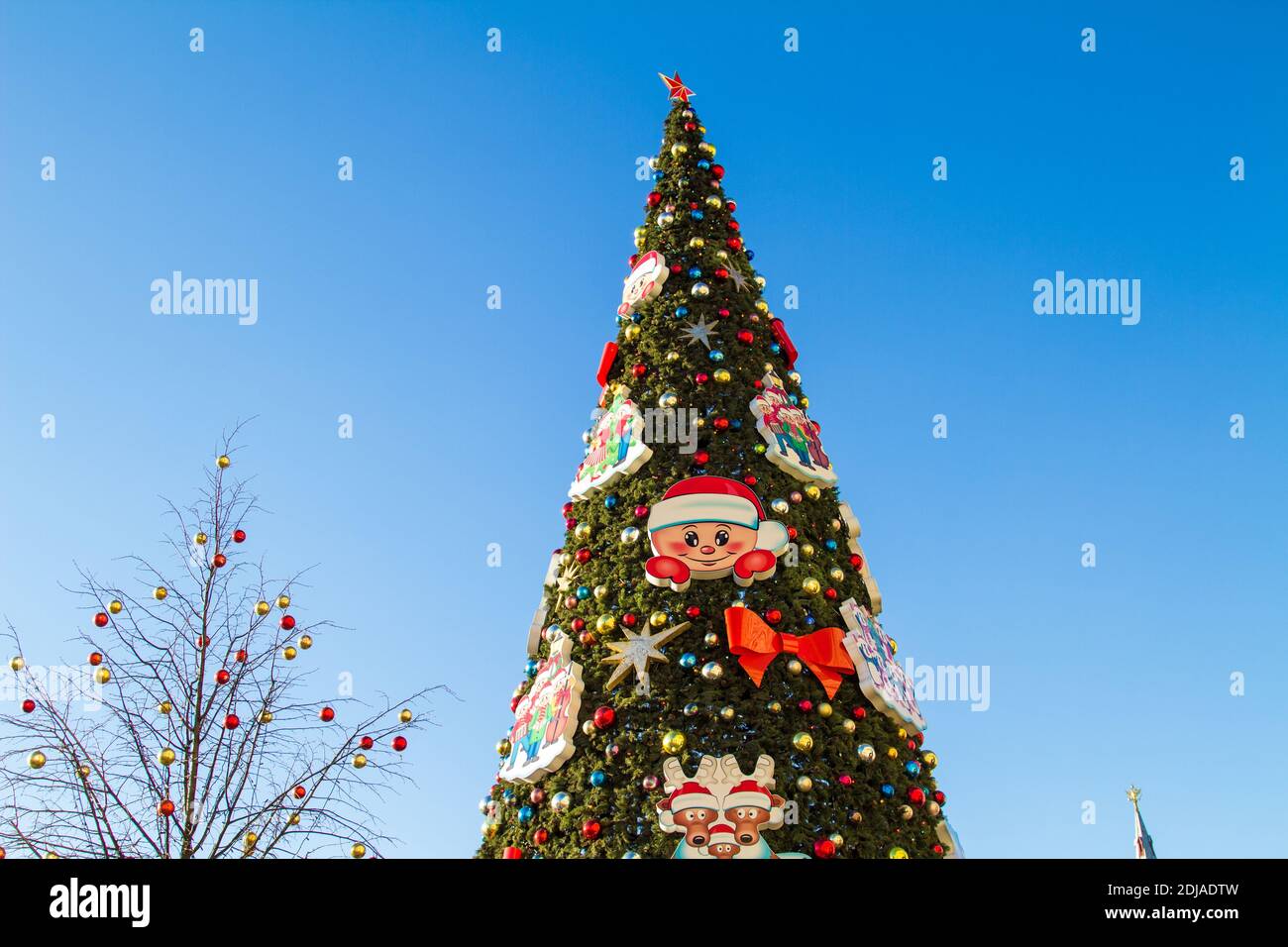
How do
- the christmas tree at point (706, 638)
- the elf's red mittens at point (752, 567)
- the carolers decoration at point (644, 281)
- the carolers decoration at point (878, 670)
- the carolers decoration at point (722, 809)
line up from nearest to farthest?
the carolers decoration at point (722, 809) → the christmas tree at point (706, 638) → the carolers decoration at point (878, 670) → the elf's red mittens at point (752, 567) → the carolers decoration at point (644, 281)

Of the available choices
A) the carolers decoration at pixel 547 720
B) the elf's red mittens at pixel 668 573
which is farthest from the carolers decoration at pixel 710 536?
the carolers decoration at pixel 547 720

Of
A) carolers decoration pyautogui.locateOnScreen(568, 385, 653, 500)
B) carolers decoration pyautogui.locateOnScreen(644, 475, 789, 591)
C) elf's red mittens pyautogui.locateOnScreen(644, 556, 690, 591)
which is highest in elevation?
carolers decoration pyautogui.locateOnScreen(568, 385, 653, 500)

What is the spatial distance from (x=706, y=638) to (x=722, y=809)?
3.72ft

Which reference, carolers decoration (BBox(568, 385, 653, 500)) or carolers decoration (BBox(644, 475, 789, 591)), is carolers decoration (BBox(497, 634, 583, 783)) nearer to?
carolers decoration (BBox(644, 475, 789, 591))

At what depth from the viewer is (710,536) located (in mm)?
7926

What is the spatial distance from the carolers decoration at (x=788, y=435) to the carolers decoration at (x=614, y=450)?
90 centimetres

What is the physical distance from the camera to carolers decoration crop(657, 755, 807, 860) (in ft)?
22.6

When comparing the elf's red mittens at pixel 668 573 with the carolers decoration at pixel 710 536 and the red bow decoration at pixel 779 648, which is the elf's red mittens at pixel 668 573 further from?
the red bow decoration at pixel 779 648

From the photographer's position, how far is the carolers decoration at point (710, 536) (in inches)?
308

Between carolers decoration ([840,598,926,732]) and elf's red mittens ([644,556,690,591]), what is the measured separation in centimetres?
119

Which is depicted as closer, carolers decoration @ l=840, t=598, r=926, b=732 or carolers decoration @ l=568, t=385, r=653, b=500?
carolers decoration @ l=840, t=598, r=926, b=732

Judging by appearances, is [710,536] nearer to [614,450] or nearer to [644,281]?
[614,450]

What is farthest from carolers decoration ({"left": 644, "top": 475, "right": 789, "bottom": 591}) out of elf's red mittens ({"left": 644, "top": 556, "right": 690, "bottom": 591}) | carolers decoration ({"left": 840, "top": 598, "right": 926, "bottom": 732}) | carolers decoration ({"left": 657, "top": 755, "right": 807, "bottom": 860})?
carolers decoration ({"left": 657, "top": 755, "right": 807, "bottom": 860})
